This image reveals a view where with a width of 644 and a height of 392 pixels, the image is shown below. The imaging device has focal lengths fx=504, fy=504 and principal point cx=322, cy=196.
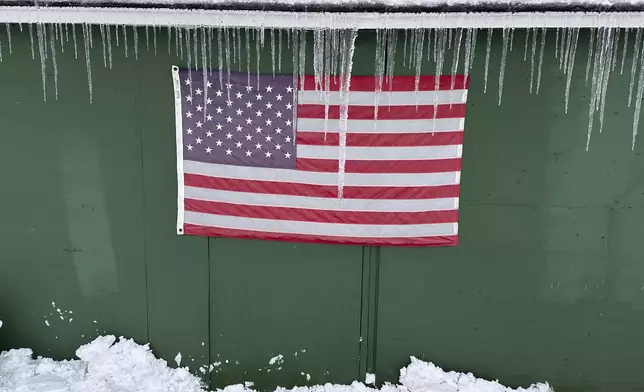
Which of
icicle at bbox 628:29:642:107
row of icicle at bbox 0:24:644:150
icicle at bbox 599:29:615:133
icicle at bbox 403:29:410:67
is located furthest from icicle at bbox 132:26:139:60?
icicle at bbox 628:29:642:107

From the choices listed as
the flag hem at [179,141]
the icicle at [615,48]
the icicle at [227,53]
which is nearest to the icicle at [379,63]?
the icicle at [227,53]

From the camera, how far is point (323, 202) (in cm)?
418

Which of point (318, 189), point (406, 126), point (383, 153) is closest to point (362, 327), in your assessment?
point (318, 189)

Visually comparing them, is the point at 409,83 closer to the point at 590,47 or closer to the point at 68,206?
the point at 590,47

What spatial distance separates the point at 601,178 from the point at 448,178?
124 cm

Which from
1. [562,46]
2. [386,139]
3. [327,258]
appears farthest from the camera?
[327,258]

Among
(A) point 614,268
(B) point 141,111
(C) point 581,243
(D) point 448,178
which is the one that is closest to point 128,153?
(B) point 141,111

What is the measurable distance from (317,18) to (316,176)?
1257mm

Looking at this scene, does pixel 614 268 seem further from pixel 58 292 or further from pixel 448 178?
pixel 58 292

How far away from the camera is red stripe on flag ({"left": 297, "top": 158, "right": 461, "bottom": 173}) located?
407 cm

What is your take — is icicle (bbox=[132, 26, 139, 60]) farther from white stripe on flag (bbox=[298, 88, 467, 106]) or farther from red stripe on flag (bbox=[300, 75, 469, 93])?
red stripe on flag (bbox=[300, 75, 469, 93])

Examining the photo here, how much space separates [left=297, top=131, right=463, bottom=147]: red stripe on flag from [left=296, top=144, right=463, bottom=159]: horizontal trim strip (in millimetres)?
32

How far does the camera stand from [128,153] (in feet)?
14.2

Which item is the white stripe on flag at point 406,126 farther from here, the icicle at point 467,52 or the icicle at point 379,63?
the icicle at point 467,52
